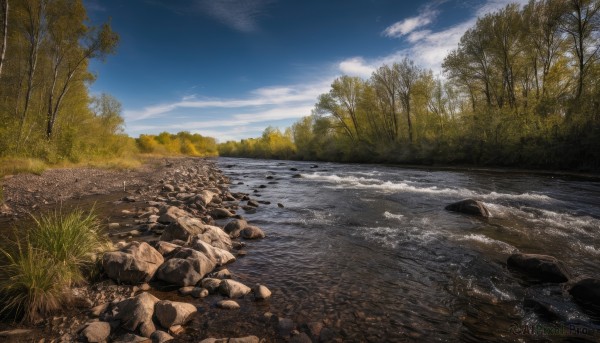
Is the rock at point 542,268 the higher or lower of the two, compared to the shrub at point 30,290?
lower

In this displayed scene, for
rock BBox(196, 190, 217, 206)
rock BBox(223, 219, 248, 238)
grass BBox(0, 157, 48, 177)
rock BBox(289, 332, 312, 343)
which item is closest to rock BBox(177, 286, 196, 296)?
rock BBox(289, 332, 312, 343)

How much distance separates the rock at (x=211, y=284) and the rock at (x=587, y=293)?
241 inches

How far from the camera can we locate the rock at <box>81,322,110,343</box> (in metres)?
3.30

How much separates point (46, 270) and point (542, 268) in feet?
28.1

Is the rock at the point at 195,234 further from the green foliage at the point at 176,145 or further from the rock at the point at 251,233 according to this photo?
the green foliage at the point at 176,145

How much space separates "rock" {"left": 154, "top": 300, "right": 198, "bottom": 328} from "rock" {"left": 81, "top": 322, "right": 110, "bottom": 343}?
58 cm

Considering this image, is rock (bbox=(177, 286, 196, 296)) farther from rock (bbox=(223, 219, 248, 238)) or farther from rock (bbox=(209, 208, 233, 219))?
rock (bbox=(209, 208, 233, 219))

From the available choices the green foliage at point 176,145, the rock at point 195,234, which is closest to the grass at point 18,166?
the rock at point 195,234

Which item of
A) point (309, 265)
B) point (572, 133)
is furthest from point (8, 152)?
point (572, 133)

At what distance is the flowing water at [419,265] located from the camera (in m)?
3.92

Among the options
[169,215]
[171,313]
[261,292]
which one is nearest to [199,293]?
[171,313]

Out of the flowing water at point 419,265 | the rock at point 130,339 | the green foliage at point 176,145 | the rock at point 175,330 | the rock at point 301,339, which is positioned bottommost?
the flowing water at point 419,265

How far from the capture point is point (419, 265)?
5.89 meters

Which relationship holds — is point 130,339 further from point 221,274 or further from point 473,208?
point 473,208
